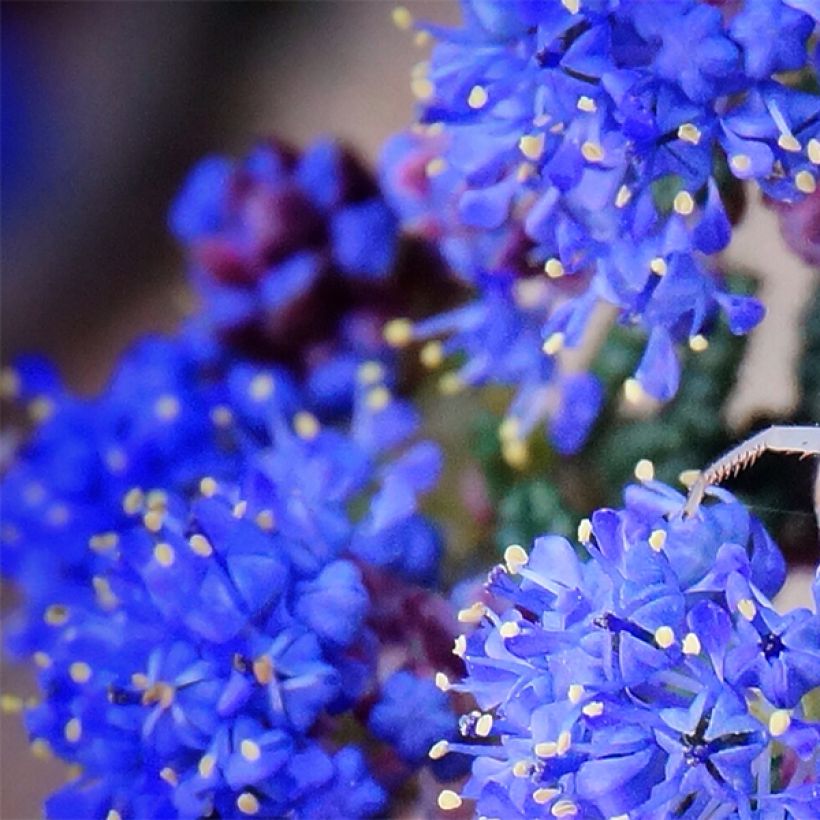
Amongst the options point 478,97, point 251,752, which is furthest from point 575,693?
point 478,97

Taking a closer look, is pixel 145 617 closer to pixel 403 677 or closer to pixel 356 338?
pixel 403 677

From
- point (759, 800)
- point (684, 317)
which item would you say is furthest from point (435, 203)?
point (759, 800)

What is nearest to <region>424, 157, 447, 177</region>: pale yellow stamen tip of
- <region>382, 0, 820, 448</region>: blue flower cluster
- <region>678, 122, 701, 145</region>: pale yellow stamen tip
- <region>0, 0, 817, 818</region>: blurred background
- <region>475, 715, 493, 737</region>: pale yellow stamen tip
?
<region>382, 0, 820, 448</region>: blue flower cluster

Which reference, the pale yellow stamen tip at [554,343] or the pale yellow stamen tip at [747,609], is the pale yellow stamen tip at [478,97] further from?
the pale yellow stamen tip at [747,609]

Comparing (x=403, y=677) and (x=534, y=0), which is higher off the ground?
(x=534, y=0)

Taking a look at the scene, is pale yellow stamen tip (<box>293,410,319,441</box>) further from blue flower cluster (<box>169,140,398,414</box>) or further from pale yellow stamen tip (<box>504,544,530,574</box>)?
pale yellow stamen tip (<box>504,544,530,574</box>)

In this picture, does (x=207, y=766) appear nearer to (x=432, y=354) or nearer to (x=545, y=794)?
Answer: (x=545, y=794)
